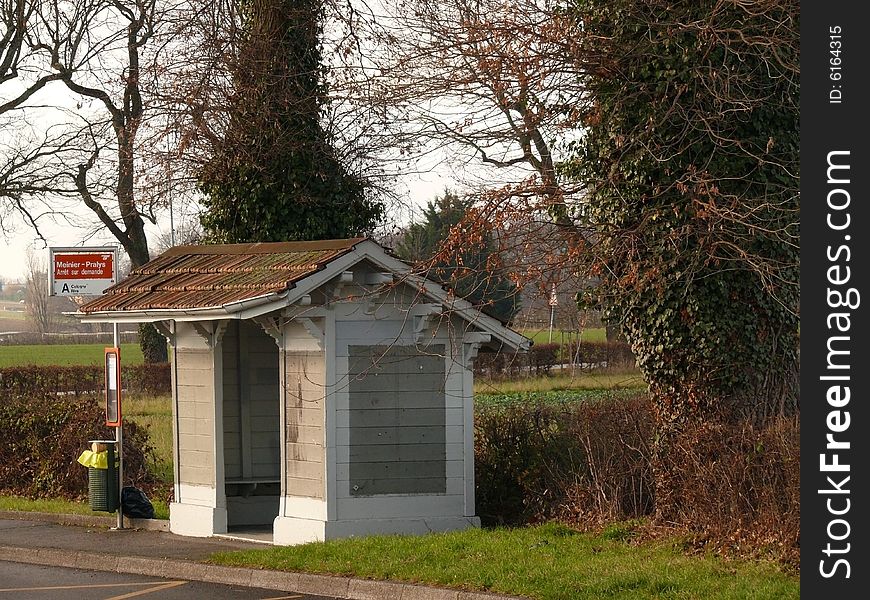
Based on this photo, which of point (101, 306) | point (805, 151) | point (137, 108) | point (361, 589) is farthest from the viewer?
point (137, 108)

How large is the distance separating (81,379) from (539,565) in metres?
30.2

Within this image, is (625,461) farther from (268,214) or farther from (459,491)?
(268,214)

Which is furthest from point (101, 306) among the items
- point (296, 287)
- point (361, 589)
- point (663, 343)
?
point (663, 343)

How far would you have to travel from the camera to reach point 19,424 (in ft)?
66.2

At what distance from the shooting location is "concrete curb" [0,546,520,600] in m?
11.0

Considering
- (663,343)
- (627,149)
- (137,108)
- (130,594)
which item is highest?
(137,108)

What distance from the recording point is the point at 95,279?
1563 cm

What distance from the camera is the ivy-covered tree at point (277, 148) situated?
17922 mm

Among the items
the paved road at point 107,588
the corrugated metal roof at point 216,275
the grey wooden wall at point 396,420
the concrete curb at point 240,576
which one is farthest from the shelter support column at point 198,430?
the grey wooden wall at point 396,420

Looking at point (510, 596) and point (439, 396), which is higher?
point (439, 396)

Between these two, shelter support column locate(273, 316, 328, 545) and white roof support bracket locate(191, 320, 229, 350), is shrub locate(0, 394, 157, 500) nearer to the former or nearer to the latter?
white roof support bracket locate(191, 320, 229, 350)

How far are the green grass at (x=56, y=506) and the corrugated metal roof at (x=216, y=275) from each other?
3.18 meters

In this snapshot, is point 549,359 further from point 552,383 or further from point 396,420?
point 396,420

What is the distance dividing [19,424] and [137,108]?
33.0 feet
